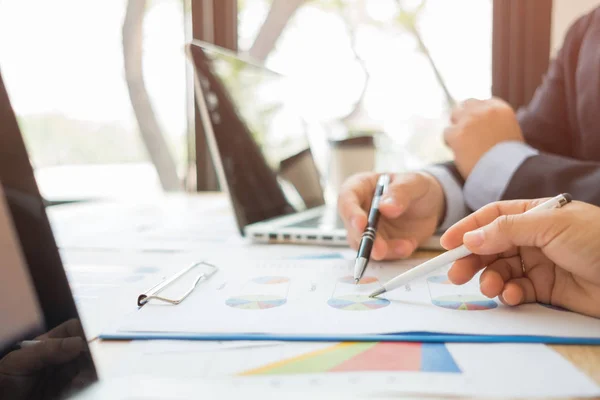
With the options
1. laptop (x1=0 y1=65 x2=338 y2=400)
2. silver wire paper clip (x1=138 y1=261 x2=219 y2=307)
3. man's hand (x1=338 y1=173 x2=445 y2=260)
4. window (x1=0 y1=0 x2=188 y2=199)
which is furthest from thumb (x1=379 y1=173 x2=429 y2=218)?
window (x1=0 y1=0 x2=188 y2=199)

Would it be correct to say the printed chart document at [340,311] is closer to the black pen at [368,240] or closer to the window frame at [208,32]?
the black pen at [368,240]

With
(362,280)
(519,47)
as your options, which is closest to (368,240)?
(362,280)

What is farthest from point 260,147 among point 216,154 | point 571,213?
point 571,213

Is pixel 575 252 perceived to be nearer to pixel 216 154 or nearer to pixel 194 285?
pixel 194 285

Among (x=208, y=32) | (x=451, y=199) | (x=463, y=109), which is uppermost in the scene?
(x=208, y=32)

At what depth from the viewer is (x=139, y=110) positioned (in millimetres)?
1556

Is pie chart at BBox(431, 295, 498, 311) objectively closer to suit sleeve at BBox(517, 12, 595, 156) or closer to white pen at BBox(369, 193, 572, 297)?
white pen at BBox(369, 193, 572, 297)

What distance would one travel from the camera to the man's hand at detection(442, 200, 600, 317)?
362 mm

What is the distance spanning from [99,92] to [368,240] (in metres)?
1.27

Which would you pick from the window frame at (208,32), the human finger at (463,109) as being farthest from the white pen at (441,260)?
the window frame at (208,32)

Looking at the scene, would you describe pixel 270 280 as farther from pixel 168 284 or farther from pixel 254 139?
pixel 254 139

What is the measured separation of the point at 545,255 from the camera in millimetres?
404

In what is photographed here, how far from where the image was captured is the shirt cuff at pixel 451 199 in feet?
2.23

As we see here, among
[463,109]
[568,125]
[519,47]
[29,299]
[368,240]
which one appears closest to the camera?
[29,299]
